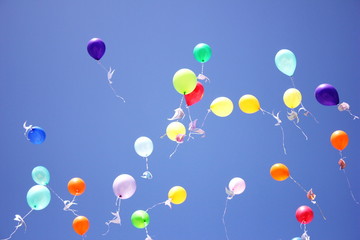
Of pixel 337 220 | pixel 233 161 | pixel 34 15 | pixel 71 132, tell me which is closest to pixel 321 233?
pixel 337 220

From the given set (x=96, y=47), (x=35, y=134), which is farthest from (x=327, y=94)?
(x=35, y=134)

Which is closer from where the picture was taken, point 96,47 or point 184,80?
point 184,80

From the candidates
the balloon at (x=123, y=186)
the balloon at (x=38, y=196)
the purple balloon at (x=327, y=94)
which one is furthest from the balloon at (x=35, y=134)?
the purple balloon at (x=327, y=94)

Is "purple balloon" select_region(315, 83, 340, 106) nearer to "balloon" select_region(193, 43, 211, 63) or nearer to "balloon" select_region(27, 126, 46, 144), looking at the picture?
"balloon" select_region(193, 43, 211, 63)

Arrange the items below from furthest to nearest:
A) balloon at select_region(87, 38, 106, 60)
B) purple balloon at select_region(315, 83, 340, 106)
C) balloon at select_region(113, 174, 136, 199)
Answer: balloon at select_region(87, 38, 106, 60) < balloon at select_region(113, 174, 136, 199) < purple balloon at select_region(315, 83, 340, 106)

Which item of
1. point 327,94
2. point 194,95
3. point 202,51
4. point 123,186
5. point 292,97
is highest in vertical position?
point 202,51

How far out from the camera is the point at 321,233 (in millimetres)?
4809

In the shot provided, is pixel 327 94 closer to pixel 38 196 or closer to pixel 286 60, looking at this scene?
pixel 286 60

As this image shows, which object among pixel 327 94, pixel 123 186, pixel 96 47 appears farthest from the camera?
pixel 96 47

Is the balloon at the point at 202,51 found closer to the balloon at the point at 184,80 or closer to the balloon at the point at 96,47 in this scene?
the balloon at the point at 184,80

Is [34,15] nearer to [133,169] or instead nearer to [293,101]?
[133,169]

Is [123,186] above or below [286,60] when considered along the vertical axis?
below

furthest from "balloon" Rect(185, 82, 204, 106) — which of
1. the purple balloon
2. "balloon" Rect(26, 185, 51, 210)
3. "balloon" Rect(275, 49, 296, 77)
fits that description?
"balloon" Rect(26, 185, 51, 210)

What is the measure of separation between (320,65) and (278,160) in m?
1.00
